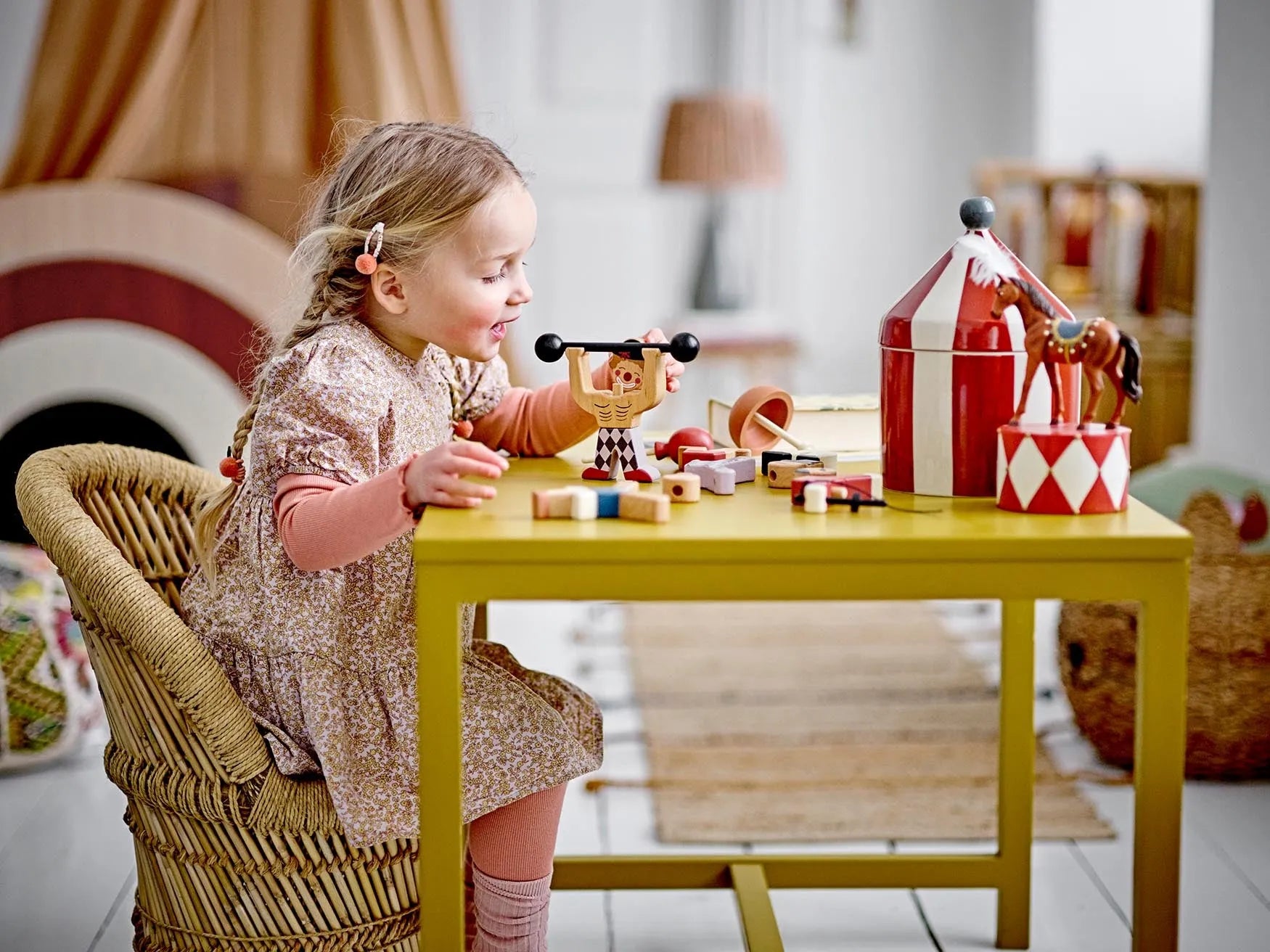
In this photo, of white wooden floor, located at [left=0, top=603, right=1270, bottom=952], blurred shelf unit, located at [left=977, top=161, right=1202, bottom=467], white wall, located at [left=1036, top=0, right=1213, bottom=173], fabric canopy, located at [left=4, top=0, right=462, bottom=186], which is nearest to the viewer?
white wooden floor, located at [left=0, top=603, right=1270, bottom=952]

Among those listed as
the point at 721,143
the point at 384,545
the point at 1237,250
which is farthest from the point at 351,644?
the point at 721,143

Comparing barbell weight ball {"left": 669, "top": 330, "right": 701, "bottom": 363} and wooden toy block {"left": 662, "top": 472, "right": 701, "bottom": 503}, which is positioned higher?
barbell weight ball {"left": 669, "top": 330, "right": 701, "bottom": 363}

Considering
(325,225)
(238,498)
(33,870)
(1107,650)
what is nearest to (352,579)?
(238,498)

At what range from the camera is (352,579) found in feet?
4.37

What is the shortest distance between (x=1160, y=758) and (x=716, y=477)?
0.40m

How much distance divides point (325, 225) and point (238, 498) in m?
0.27

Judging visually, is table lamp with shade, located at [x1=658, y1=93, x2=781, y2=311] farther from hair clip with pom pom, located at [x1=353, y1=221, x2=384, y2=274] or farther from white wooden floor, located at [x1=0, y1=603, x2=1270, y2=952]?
hair clip with pom pom, located at [x1=353, y1=221, x2=384, y2=274]

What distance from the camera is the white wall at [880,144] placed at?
4711mm

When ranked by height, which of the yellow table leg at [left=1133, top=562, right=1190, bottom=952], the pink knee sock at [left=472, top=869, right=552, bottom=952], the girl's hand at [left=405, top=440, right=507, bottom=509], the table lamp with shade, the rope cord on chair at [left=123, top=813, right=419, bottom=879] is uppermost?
the table lamp with shade

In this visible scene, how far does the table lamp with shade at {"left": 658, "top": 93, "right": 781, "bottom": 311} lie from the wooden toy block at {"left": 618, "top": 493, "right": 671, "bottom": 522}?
297cm

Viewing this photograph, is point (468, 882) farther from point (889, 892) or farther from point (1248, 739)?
point (1248, 739)

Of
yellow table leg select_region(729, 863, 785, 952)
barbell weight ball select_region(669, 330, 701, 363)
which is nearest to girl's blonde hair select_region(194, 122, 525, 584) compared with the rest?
barbell weight ball select_region(669, 330, 701, 363)

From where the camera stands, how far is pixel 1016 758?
1.64 metres

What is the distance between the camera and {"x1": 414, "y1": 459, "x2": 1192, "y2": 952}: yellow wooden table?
3.47 feet
